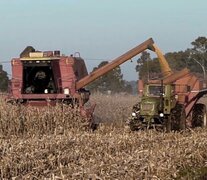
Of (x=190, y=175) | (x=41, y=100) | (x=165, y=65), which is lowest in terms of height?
(x=190, y=175)

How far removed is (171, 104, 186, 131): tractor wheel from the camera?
13.0 meters

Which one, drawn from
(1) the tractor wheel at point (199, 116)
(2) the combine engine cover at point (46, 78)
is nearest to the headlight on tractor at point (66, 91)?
(2) the combine engine cover at point (46, 78)

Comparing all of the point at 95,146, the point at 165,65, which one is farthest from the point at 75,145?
the point at 165,65

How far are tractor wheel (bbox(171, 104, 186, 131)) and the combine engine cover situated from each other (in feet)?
7.42

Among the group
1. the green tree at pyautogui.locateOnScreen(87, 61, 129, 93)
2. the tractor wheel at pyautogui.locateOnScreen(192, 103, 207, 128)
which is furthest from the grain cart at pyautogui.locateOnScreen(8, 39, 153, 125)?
the green tree at pyautogui.locateOnScreen(87, 61, 129, 93)

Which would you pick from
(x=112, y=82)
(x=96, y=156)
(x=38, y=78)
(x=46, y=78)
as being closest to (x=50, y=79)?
(x=46, y=78)

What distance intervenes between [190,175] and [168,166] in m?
0.33

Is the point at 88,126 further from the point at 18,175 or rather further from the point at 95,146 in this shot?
the point at 18,175

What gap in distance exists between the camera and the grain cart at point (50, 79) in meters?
13.3

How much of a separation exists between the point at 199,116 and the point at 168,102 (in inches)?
92.0

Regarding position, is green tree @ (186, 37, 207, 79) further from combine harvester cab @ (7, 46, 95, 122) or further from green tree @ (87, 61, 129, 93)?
combine harvester cab @ (7, 46, 95, 122)

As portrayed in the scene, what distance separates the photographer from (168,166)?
7.19m

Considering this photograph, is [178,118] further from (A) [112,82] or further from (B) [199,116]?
(A) [112,82]

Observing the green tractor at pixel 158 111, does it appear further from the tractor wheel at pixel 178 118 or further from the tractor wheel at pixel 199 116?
the tractor wheel at pixel 199 116
